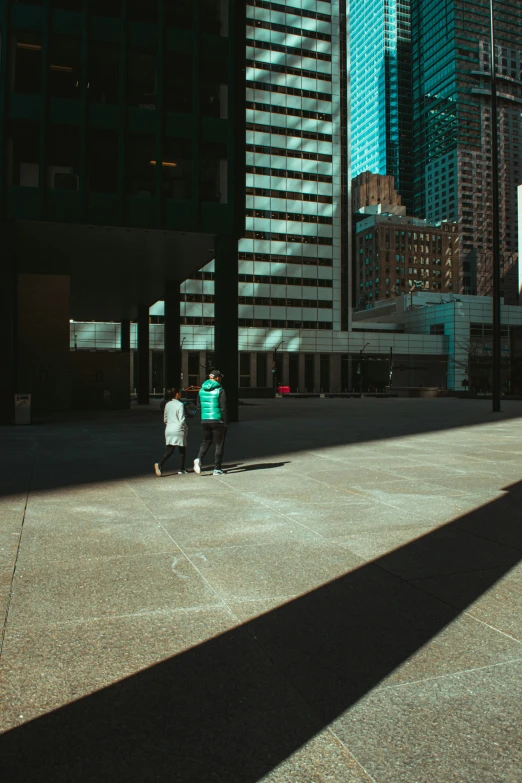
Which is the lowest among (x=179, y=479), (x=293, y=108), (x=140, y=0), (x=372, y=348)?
(x=179, y=479)

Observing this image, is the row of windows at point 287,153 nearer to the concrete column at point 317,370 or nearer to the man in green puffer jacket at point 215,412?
the concrete column at point 317,370

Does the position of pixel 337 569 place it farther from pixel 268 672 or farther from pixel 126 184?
pixel 126 184

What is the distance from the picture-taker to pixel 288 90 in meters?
87.7

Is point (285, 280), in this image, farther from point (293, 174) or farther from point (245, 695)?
point (245, 695)

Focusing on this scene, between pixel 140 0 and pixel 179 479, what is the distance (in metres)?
23.8

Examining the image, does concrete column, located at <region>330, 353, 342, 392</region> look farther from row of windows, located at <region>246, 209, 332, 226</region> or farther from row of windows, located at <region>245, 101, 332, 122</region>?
row of windows, located at <region>245, 101, 332, 122</region>

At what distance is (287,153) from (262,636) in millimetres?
91298

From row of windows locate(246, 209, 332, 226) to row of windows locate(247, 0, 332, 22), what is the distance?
28871mm

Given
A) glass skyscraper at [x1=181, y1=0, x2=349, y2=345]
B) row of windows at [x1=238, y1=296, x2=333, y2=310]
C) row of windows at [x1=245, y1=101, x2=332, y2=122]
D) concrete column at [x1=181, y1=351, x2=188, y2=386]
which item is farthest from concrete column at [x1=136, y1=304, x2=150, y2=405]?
row of windows at [x1=245, y1=101, x2=332, y2=122]

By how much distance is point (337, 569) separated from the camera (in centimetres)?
535

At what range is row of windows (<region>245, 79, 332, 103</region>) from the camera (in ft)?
283

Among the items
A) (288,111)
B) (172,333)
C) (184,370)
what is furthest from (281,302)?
(172,333)

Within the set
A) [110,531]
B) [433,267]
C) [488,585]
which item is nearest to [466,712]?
[488,585]

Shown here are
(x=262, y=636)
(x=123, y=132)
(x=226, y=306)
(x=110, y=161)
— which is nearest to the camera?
(x=262, y=636)
